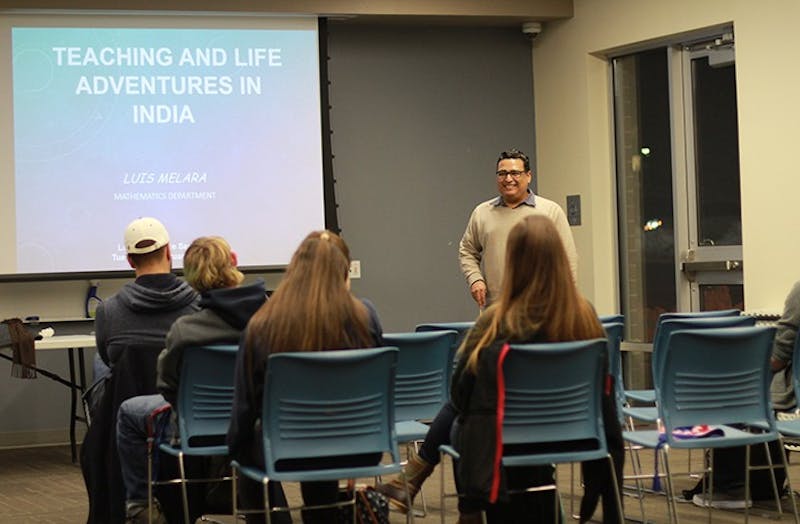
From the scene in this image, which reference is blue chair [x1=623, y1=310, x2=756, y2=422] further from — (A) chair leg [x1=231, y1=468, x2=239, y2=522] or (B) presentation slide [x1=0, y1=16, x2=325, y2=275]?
(B) presentation slide [x1=0, y1=16, x2=325, y2=275]

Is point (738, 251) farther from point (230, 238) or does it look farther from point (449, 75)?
point (230, 238)

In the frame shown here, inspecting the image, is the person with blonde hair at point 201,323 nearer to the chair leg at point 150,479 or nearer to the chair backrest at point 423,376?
the chair leg at point 150,479

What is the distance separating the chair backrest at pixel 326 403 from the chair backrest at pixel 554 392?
41 cm

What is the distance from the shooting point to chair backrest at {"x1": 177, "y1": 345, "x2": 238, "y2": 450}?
457 centimetres

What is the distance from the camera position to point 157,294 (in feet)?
16.6

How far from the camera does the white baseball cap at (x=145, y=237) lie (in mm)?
5156

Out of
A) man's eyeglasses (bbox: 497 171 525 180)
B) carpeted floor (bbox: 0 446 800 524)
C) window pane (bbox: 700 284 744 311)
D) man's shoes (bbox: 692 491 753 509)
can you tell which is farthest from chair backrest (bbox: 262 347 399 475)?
window pane (bbox: 700 284 744 311)

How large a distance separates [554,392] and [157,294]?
5.80 ft

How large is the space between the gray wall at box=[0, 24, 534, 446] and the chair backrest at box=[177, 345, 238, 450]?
4497mm

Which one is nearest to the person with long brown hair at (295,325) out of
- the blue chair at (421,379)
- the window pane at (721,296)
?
the blue chair at (421,379)

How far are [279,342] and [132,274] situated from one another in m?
4.40

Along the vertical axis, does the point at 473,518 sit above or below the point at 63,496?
above

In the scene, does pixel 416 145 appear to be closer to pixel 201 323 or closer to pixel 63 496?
pixel 63 496

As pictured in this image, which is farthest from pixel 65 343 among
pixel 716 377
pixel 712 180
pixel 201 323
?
pixel 712 180
